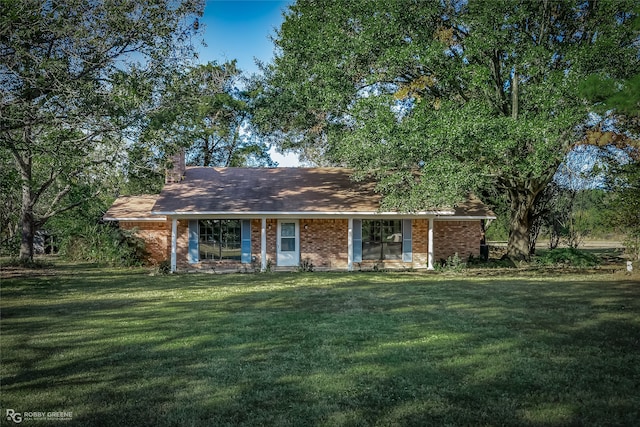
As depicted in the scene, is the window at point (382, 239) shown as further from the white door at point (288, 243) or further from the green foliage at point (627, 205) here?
the green foliage at point (627, 205)

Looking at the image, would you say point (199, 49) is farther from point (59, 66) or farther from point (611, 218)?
point (611, 218)

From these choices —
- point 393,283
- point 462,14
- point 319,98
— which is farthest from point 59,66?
point 462,14

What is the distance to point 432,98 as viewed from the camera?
18.7 m

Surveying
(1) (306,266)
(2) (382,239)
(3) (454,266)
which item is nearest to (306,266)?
(1) (306,266)

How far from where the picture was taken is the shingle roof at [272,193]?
17844 millimetres

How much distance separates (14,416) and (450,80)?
1662 cm

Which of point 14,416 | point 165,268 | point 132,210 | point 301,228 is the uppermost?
point 132,210

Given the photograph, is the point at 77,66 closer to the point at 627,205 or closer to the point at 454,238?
the point at 454,238

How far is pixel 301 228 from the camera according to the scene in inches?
736

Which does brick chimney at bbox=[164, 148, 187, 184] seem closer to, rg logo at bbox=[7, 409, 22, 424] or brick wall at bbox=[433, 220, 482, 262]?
brick wall at bbox=[433, 220, 482, 262]

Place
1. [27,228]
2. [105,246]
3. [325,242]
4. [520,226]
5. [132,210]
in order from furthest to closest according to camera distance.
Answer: [132,210] → [105,246] → [520,226] → [27,228] → [325,242]

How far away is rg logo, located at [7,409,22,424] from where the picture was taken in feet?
13.3

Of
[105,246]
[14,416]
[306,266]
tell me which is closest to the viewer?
[14,416]

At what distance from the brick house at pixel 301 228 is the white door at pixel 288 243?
40 mm
